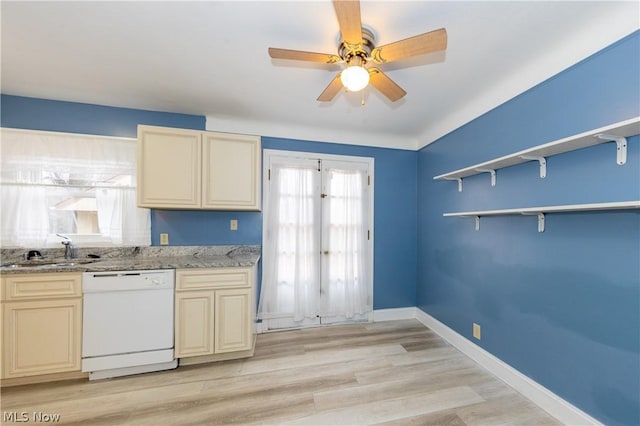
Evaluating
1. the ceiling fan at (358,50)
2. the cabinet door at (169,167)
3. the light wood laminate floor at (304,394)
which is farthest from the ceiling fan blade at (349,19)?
the light wood laminate floor at (304,394)

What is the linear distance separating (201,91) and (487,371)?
369 centimetres

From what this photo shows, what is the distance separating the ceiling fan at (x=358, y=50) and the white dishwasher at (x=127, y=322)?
2.10 metres

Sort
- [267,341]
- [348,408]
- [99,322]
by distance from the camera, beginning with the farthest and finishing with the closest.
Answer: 1. [267,341]
2. [99,322]
3. [348,408]

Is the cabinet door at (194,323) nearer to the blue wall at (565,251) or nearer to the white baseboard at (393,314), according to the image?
the white baseboard at (393,314)

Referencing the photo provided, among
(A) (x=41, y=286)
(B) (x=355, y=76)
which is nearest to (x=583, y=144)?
(B) (x=355, y=76)

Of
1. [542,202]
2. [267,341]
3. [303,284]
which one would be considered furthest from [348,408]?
[542,202]

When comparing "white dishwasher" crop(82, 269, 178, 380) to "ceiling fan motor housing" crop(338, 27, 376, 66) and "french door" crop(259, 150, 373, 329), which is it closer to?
"french door" crop(259, 150, 373, 329)

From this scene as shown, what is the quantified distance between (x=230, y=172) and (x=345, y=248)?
1.68 metres

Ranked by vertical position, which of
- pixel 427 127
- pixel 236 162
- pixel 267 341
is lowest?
pixel 267 341

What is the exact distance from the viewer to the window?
7.46 ft

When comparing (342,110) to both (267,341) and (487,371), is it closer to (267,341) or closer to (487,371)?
(267,341)

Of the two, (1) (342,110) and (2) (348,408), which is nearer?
(2) (348,408)

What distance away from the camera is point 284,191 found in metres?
3.01

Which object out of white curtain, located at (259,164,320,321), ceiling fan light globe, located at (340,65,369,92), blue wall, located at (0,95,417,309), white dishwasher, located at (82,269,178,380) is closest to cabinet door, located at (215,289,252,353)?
white dishwasher, located at (82,269,178,380)
